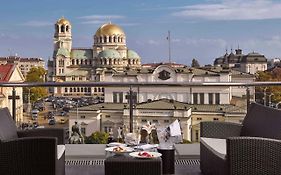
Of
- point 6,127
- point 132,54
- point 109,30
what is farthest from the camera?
point 132,54

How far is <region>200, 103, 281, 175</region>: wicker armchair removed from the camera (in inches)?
116

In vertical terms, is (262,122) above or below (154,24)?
below

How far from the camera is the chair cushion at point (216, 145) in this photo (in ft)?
10.7

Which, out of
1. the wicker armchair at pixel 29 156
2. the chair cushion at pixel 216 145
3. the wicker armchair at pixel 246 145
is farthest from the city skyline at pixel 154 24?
the wicker armchair at pixel 29 156

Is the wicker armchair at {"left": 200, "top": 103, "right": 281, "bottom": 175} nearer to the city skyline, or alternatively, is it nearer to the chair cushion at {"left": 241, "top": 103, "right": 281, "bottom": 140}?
the chair cushion at {"left": 241, "top": 103, "right": 281, "bottom": 140}

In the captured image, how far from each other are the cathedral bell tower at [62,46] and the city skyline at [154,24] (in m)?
2.11

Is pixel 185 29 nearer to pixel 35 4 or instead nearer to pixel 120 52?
pixel 120 52

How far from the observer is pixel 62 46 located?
8162 cm

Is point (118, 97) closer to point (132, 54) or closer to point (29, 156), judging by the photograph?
point (29, 156)

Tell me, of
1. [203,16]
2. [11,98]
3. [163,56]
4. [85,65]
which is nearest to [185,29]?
[203,16]

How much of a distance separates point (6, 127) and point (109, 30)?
75.0 meters

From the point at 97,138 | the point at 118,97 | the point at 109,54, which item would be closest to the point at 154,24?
the point at 109,54

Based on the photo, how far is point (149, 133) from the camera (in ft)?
12.7

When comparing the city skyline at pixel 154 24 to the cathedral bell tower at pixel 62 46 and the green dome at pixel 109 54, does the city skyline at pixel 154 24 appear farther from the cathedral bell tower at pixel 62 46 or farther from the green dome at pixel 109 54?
the green dome at pixel 109 54
